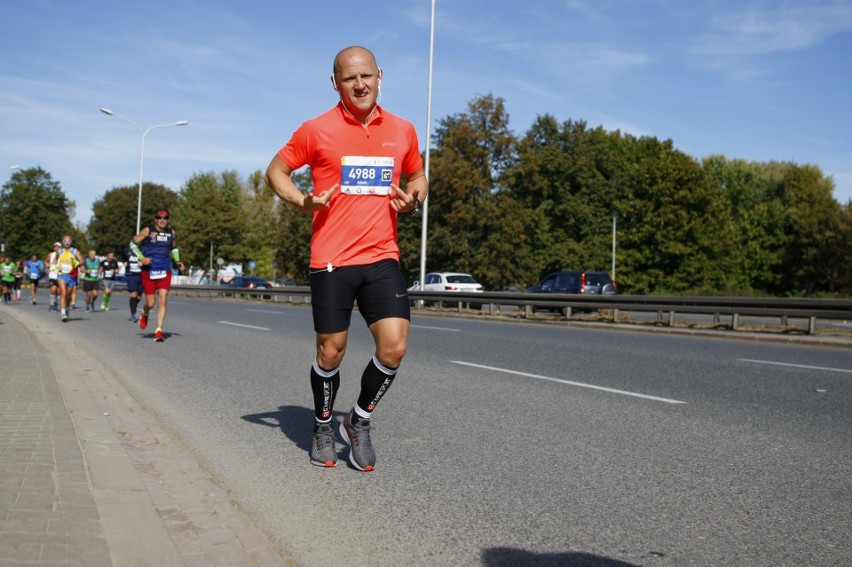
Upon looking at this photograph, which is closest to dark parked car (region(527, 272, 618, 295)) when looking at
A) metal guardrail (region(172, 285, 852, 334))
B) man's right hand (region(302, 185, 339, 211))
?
metal guardrail (region(172, 285, 852, 334))

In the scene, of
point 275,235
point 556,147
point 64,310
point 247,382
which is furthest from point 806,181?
point 247,382

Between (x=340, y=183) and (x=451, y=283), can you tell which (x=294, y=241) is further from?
(x=340, y=183)

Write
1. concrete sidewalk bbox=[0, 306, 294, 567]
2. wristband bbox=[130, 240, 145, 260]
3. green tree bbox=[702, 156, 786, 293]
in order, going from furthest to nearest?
1. green tree bbox=[702, 156, 786, 293]
2. wristband bbox=[130, 240, 145, 260]
3. concrete sidewalk bbox=[0, 306, 294, 567]

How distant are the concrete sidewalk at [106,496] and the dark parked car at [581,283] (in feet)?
74.1

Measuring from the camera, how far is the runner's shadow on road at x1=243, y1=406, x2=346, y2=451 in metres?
5.78

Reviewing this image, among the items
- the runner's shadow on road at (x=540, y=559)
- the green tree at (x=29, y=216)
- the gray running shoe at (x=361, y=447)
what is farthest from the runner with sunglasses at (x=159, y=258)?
the green tree at (x=29, y=216)

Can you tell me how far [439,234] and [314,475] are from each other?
42.6m

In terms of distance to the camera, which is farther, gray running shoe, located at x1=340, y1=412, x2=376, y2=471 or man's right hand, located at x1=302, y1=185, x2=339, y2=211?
gray running shoe, located at x1=340, y1=412, x2=376, y2=471

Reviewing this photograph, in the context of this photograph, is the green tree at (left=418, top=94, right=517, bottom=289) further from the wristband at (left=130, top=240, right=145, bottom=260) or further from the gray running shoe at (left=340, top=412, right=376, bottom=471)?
the gray running shoe at (left=340, top=412, right=376, bottom=471)

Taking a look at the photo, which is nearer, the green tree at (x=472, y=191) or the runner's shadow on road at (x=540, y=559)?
the runner's shadow on road at (x=540, y=559)

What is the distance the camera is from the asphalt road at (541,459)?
353 cm

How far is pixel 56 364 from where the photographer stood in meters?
9.37

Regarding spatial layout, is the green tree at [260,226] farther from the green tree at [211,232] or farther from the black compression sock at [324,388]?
the black compression sock at [324,388]

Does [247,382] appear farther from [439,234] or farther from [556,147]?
[556,147]
